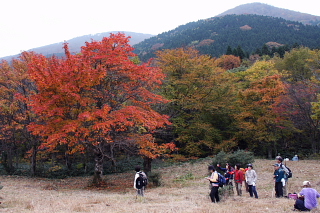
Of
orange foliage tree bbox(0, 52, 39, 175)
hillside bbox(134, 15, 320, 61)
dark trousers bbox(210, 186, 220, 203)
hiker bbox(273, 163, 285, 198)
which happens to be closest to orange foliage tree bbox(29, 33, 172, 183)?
dark trousers bbox(210, 186, 220, 203)

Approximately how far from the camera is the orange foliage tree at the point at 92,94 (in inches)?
493

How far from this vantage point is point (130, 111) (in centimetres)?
1293

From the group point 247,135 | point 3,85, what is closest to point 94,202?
point 3,85

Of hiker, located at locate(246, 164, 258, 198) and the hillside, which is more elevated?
the hillside

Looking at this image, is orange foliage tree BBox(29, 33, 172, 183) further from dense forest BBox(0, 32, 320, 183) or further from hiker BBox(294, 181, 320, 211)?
hiker BBox(294, 181, 320, 211)

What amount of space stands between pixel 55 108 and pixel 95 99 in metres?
2.62

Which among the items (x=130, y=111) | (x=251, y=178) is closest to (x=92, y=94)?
(x=130, y=111)

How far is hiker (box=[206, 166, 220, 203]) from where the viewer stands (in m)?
8.29

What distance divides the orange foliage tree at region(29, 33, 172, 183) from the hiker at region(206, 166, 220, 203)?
5.10 metres

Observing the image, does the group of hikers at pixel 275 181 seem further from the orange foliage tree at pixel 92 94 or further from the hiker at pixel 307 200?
the orange foliage tree at pixel 92 94

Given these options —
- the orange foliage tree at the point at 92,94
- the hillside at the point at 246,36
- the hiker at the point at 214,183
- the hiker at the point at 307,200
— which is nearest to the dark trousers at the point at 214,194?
the hiker at the point at 214,183

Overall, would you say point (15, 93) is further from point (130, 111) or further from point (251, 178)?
point (251, 178)

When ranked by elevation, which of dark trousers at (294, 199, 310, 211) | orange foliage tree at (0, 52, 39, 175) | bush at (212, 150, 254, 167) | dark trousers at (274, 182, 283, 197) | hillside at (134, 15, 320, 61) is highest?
hillside at (134, 15, 320, 61)

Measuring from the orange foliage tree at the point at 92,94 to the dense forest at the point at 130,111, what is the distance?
2.3 inches
